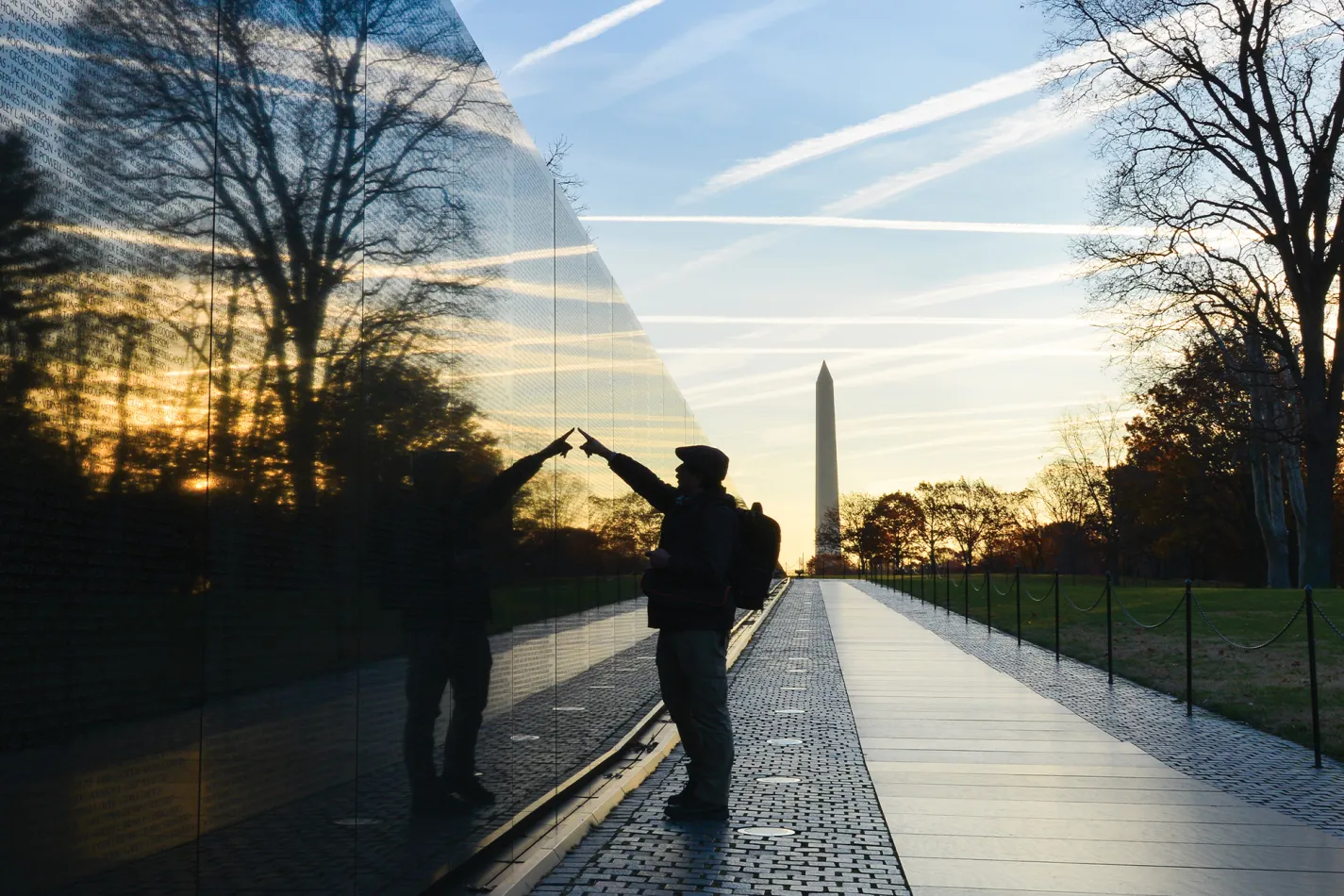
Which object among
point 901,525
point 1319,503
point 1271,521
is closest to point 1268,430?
point 1319,503

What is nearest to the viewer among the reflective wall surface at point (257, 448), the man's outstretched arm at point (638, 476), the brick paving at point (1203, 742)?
the reflective wall surface at point (257, 448)

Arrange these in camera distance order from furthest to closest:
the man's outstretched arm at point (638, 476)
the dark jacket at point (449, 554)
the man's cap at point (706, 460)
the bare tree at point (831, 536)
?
1. the bare tree at point (831, 536)
2. the man's cap at point (706, 460)
3. the man's outstretched arm at point (638, 476)
4. the dark jacket at point (449, 554)

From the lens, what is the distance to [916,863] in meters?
5.79

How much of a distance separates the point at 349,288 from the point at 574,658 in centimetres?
400

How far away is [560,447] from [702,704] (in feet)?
5.19

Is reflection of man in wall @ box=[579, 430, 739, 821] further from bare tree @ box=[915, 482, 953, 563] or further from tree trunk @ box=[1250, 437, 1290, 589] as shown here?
bare tree @ box=[915, 482, 953, 563]

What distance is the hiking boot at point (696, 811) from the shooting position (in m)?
6.74

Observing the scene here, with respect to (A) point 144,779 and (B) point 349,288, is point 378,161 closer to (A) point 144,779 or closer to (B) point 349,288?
(B) point 349,288

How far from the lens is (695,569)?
693 centimetres

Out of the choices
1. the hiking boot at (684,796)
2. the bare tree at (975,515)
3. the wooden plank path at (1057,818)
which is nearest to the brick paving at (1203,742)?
the wooden plank path at (1057,818)

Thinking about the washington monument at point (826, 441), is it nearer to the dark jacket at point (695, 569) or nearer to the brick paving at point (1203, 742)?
the brick paving at point (1203, 742)

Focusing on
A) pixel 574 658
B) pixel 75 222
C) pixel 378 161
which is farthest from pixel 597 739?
pixel 75 222

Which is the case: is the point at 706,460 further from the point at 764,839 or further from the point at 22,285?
the point at 22,285

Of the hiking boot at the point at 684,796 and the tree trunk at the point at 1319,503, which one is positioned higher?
the tree trunk at the point at 1319,503
